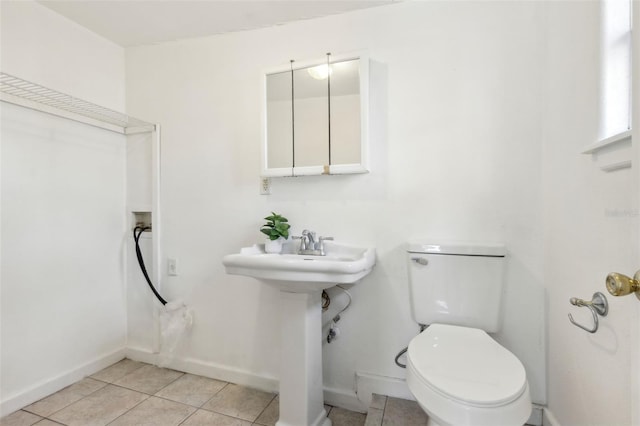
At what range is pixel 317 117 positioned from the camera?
61.8 inches

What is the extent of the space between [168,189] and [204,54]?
2.98 ft

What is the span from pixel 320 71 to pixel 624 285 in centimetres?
148

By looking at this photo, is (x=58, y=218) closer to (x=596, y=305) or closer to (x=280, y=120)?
(x=280, y=120)

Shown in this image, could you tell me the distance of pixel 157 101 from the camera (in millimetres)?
1955

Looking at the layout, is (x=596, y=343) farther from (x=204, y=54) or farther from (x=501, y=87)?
(x=204, y=54)

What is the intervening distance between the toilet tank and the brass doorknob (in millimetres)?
785

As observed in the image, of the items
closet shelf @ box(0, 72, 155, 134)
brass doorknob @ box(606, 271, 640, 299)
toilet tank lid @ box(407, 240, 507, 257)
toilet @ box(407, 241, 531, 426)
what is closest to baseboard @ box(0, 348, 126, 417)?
closet shelf @ box(0, 72, 155, 134)

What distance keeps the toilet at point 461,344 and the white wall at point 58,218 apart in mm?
1970

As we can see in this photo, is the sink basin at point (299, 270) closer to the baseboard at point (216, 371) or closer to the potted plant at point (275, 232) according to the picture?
the potted plant at point (275, 232)

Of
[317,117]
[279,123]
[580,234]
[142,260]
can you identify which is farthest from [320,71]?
[142,260]

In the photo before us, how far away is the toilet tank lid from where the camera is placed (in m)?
1.25

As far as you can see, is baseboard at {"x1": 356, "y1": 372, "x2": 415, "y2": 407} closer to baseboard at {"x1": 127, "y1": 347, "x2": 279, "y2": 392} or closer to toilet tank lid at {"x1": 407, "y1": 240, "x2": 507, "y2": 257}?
baseboard at {"x1": 127, "y1": 347, "x2": 279, "y2": 392}

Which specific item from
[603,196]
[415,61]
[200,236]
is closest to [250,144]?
[200,236]

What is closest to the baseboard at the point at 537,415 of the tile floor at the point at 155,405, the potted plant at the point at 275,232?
the tile floor at the point at 155,405
